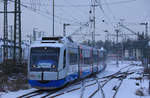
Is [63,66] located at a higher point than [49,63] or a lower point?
lower

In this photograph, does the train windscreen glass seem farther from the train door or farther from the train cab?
the train door

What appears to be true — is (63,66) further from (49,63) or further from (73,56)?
(73,56)

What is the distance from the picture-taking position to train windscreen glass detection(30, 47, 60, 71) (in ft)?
48.7

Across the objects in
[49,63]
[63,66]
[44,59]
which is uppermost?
[44,59]

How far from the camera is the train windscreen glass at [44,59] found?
585 inches

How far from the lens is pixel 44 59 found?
15078mm

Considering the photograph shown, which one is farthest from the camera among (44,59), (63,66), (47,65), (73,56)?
(73,56)

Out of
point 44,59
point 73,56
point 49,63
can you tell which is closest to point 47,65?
point 49,63

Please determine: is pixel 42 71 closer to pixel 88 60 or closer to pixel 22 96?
pixel 22 96

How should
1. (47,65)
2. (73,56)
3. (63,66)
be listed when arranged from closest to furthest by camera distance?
(47,65) < (63,66) < (73,56)

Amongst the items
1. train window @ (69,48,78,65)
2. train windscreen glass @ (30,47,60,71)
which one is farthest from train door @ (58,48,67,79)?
train window @ (69,48,78,65)

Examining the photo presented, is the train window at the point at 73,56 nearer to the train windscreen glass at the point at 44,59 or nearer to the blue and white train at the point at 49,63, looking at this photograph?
the blue and white train at the point at 49,63

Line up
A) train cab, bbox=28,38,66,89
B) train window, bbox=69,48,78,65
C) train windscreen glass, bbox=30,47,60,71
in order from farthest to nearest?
train window, bbox=69,48,78,65 → train windscreen glass, bbox=30,47,60,71 → train cab, bbox=28,38,66,89

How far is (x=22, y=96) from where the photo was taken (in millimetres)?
13180
